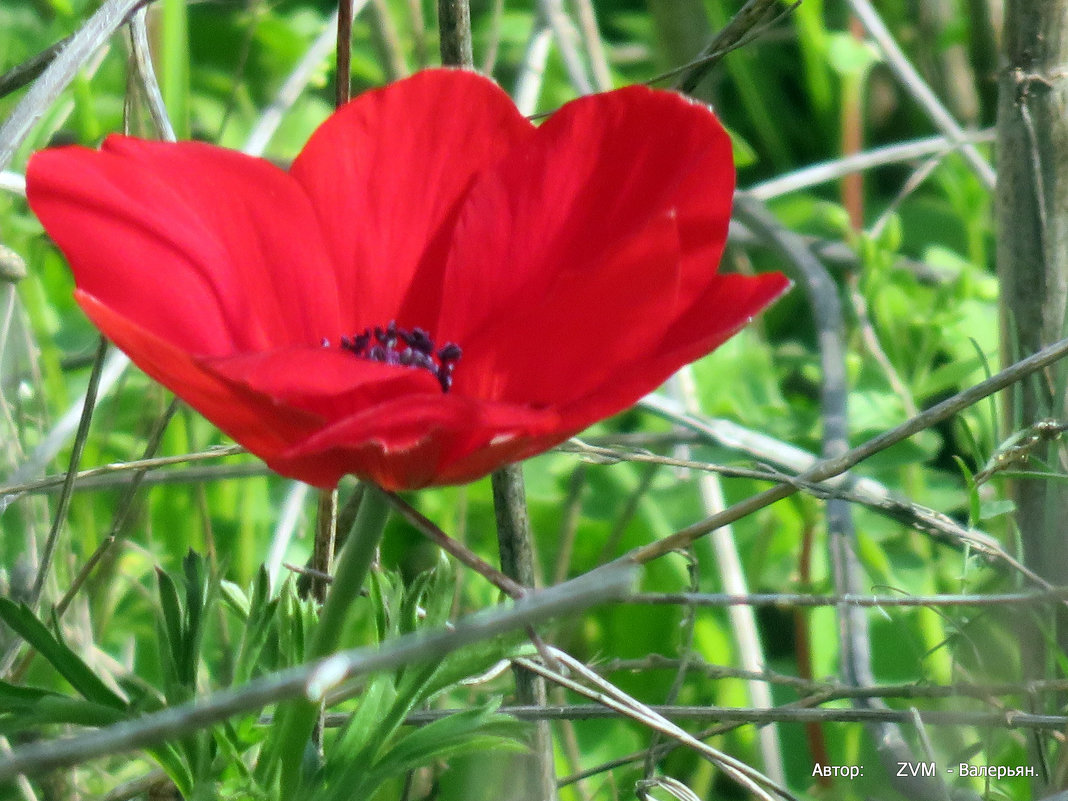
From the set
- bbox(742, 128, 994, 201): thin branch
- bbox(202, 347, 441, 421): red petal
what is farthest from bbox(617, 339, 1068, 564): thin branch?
bbox(742, 128, 994, 201): thin branch

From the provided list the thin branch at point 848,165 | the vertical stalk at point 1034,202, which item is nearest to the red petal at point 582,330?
the vertical stalk at point 1034,202

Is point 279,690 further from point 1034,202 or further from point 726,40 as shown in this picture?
point 1034,202

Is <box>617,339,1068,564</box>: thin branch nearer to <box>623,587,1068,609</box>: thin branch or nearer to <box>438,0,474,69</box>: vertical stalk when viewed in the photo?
<box>623,587,1068,609</box>: thin branch

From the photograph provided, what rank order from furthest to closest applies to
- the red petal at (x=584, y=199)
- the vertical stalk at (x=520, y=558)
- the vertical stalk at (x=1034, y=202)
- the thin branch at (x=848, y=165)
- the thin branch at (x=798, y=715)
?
the thin branch at (x=848, y=165), the vertical stalk at (x=1034, y=202), the vertical stalk at (x=520, y=558), the thin branch at (x=798, y=715), the red petal at (x=584, y=199)

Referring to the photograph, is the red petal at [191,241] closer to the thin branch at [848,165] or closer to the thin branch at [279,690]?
the thin branch at [279,690]

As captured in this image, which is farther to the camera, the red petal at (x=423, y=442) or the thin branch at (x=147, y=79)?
the thin branch at (x=147, y=79)

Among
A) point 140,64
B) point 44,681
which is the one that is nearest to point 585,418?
point 140,64
